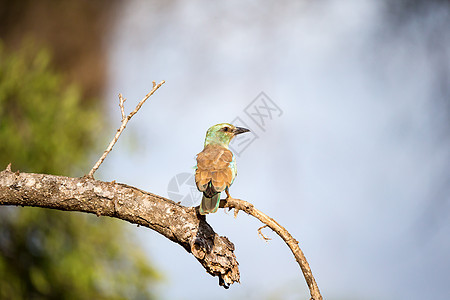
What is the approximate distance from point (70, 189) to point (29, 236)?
12.6 feet

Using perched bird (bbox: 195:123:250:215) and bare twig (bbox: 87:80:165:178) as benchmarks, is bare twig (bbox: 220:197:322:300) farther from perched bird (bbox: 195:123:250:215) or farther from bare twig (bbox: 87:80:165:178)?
bare twig (bbox: 87:80:165:178)

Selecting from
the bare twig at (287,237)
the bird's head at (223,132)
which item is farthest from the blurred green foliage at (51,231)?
the bare twig at (287,237)

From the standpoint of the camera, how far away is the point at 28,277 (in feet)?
17.0

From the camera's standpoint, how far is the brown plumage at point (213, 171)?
170 cm

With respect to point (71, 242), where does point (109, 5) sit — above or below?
above

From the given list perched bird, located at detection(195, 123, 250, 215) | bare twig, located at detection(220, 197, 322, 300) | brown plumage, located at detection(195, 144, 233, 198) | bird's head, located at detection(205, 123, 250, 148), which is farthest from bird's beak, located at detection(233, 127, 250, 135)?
bare twig, located at detection(220, 197, 322, 300)

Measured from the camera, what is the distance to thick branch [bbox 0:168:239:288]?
5.44 feet

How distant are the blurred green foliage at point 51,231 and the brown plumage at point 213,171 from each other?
3.68m

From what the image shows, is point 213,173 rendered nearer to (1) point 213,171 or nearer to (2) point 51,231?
(1) point 213,171

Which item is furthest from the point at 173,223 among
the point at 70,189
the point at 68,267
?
the point at 68,267

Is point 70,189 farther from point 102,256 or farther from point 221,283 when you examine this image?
point 102,256

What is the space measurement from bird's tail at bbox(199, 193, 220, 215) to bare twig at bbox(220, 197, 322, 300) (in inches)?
4.0

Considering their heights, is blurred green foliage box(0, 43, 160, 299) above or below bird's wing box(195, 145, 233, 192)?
above

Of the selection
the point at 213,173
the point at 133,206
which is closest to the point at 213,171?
the point at 213,173
